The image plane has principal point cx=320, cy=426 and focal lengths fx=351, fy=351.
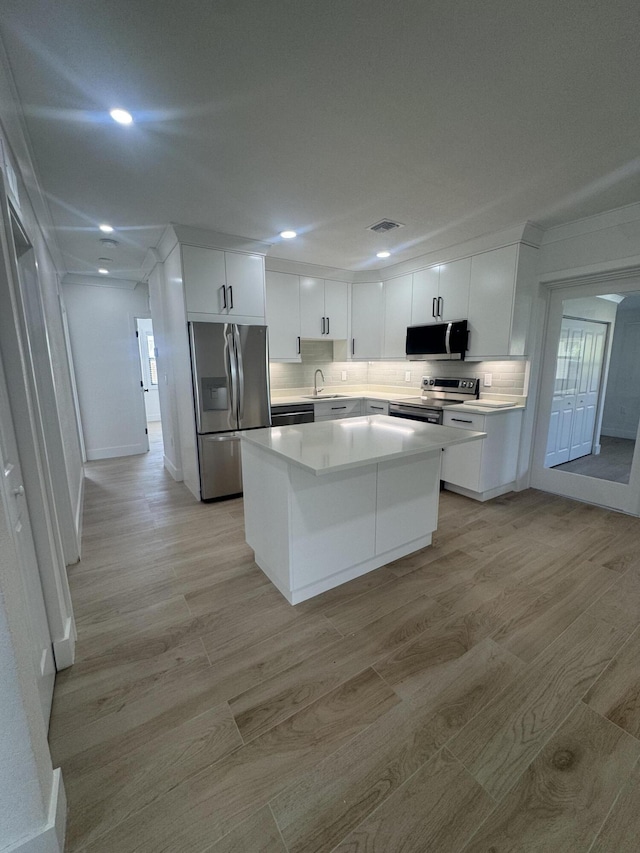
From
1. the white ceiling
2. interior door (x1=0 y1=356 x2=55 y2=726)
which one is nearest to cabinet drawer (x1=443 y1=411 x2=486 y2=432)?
the white ceiling

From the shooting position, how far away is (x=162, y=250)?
3752 mm

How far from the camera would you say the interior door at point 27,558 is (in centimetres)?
135

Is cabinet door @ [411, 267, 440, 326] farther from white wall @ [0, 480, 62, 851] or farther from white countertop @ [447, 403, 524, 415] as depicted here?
white wall @ [0, 480, 62, 851]

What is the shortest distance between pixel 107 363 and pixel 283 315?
2924 mm

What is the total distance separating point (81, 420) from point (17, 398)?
4364 mm

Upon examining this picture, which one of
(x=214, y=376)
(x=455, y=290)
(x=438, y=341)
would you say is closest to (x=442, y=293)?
(x=455, y=290)

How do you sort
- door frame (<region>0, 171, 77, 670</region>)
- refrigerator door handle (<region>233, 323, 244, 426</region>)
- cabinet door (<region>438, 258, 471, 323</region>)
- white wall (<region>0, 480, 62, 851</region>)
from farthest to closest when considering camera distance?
cabinet door (<region>438, 258, 471, 323</region>) < refrigerator door handle (<region>233, 323, 244, 426</region>) < door frame (<region>0, 171, 77, 670</region>) < white wall (<region>0, 480, 62, 851</region>)

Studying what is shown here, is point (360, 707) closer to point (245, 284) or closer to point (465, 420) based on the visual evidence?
point (465, 420)

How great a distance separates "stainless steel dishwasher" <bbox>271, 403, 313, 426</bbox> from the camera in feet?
13.6

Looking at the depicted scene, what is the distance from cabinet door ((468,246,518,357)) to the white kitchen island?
1.62m

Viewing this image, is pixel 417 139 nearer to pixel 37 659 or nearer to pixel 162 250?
pixel 162 250

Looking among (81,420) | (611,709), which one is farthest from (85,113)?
(81,420)

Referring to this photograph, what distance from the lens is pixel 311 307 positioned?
4.61 m

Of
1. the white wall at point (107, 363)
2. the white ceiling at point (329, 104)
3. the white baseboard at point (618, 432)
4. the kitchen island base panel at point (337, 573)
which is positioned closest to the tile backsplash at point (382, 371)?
the white baseboard at point (618, 432)
